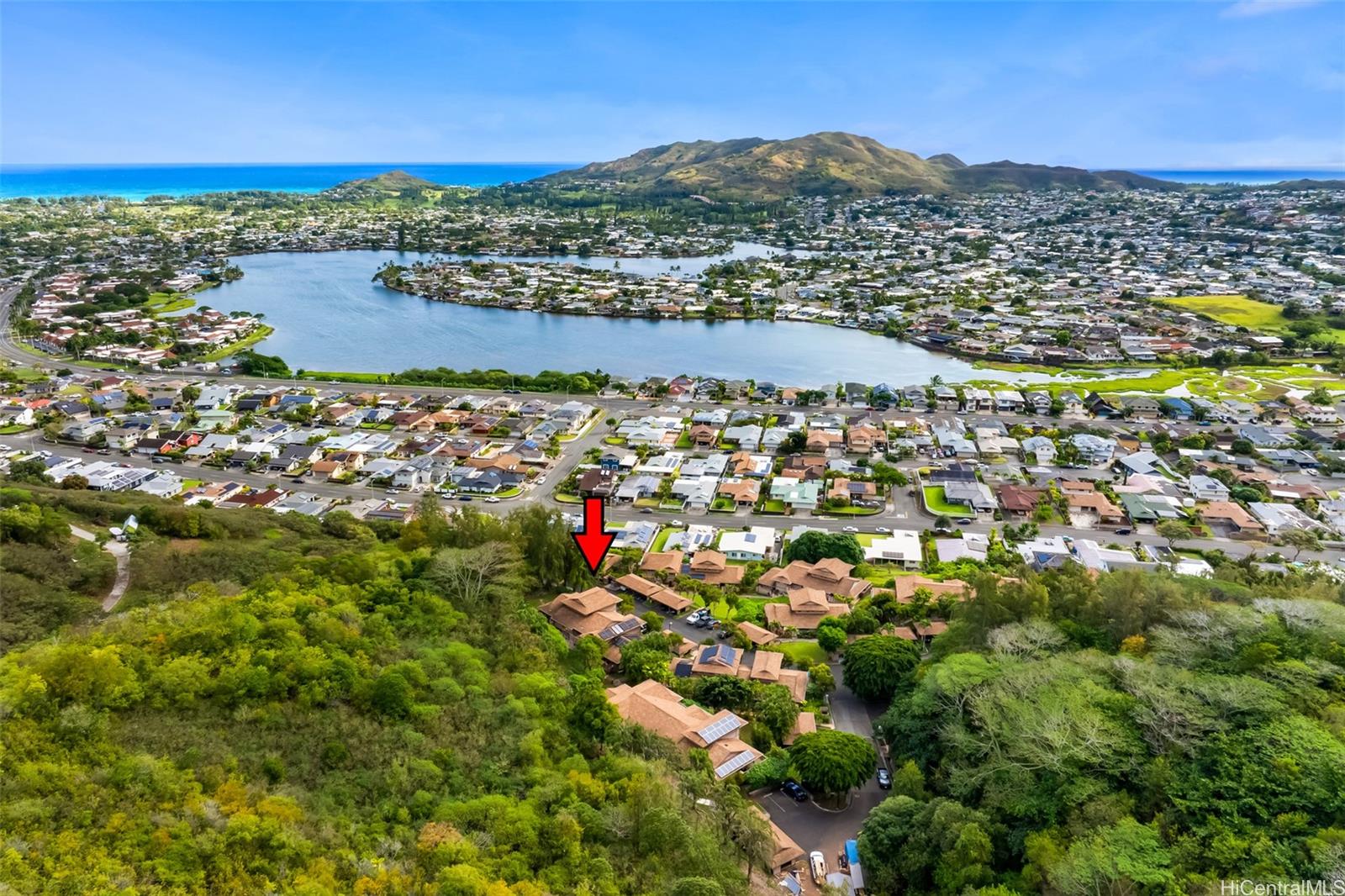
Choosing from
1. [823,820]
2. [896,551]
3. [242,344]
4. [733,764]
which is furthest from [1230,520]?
[242,344]

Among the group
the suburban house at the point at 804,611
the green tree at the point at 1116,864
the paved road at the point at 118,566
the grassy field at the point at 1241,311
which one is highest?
the grassy field at the point at 1241,311

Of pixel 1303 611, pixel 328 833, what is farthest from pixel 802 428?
pixel 328 833

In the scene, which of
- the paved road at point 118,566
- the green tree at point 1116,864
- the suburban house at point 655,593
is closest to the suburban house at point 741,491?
the suburban house at point 655,593

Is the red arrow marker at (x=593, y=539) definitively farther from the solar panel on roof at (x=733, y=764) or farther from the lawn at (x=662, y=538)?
the solar panel on roof at (x=733, y=764)

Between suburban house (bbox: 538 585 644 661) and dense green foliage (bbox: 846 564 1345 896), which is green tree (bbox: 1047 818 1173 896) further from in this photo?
suburban house (bbox: 538 585 644 661)

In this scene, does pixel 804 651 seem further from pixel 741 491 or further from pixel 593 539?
pixel 741 491
